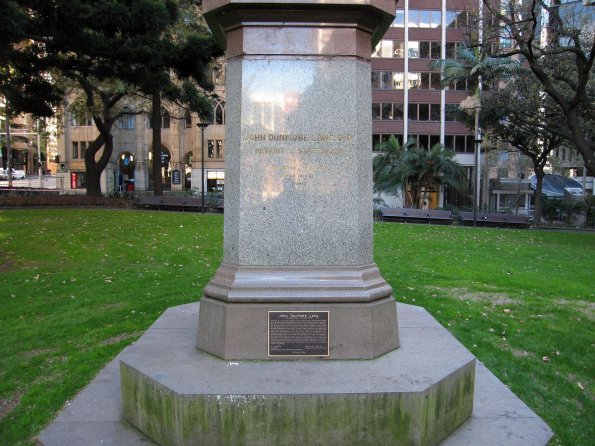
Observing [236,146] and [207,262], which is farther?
[207,262]

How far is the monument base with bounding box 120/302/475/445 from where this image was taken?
379cm

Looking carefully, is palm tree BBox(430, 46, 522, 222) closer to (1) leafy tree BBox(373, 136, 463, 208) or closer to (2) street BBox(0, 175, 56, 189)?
(1) leafy tree BBox(373, 136, 463, 208)

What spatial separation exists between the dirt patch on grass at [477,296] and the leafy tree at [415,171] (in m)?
28.0

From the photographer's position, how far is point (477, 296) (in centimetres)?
1009

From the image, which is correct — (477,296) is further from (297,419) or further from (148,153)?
(148,153)

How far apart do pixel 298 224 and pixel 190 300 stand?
4959 millimetres

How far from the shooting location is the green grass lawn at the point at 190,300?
18.3 ft

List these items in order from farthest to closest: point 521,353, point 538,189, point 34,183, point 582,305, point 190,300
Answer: point 34,183
point 538,189
point 582,305
point 190,300
point 521,353

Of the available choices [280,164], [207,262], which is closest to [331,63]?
[280,164]

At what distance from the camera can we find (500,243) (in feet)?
62.1

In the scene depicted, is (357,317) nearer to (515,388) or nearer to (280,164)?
(280,164)

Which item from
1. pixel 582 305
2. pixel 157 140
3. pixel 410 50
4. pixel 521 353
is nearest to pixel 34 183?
pixel 157 140

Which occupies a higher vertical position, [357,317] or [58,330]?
[357,317]

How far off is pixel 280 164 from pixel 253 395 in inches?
76.8
